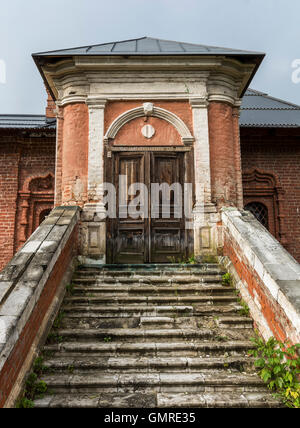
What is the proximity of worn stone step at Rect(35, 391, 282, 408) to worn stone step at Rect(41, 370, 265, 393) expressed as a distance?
3.1 inches

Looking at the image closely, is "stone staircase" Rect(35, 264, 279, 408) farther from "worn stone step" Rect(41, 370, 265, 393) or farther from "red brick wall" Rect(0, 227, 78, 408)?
"red brick wall" Rect(0, 227, 78, 408)

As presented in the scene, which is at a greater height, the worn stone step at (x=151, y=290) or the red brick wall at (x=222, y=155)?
the red brick wall at (x=222, y=155)

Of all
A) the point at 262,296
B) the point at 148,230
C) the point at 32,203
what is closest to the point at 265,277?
the point at 262,296

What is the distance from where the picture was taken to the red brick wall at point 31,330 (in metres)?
3.08

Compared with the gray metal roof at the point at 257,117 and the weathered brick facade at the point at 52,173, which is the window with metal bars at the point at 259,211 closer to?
the weathered brick facade at the point at 52,173

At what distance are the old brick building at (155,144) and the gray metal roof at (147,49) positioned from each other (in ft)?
0.29

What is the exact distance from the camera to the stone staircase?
3.47 metres

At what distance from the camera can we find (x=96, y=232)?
6.74 metres

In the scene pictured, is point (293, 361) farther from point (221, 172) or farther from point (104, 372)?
point (221, 172)

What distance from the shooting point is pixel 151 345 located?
416 cm

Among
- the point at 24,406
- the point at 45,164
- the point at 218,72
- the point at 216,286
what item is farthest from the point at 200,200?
the point at 45,164

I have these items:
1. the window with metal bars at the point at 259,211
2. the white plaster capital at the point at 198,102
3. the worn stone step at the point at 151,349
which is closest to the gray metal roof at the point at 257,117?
the window with metal bars at the point at 259,211

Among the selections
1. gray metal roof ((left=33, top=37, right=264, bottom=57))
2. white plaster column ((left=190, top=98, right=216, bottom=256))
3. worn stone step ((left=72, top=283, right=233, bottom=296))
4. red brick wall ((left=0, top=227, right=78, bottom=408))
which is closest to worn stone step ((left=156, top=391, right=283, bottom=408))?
red brick wall ((left=0, top=227, right=78, bottom=408))

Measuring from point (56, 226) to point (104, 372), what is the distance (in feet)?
8.19
